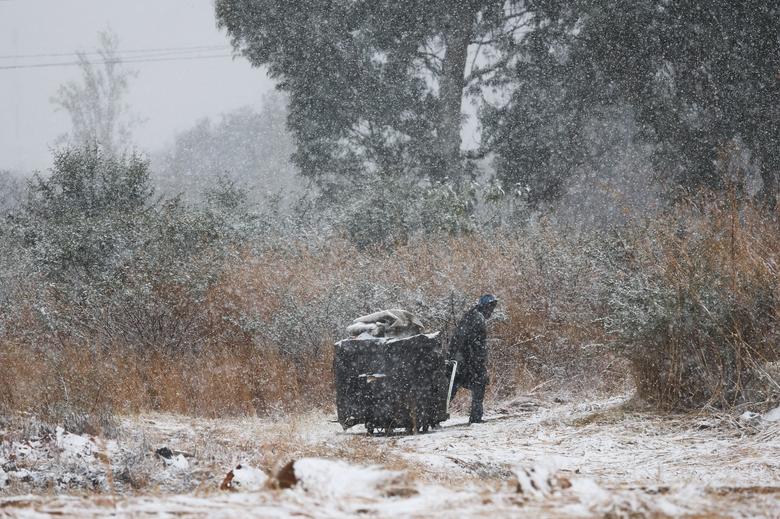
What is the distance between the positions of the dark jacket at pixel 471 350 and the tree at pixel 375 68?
14.3 meters

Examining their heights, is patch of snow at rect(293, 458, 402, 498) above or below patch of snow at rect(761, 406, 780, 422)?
above

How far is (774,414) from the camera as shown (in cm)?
673

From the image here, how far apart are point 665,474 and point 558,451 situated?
1.30 m

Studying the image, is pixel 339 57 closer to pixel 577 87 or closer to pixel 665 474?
pixel 577 87

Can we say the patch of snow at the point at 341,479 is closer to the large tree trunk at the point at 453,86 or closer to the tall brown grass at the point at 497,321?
the tall brown grass at the point at 497,321

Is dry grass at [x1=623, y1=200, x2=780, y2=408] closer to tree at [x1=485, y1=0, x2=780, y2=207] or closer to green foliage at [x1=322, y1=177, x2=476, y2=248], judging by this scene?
green foliage at [x1=322, y1=177, x2=476, y2=248]

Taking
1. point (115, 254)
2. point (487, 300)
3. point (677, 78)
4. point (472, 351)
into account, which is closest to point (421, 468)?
point (472, 351)

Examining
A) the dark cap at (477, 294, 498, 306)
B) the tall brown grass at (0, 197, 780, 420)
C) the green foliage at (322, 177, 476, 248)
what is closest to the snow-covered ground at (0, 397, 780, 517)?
the tall brown grass at (0, 197, 780, 420)

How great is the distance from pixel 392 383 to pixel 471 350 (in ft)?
3.82

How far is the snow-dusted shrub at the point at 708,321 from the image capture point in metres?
7.55

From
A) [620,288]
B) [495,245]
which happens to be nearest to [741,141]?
[495,245]

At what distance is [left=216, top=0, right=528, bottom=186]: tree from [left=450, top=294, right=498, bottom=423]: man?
46.7ft

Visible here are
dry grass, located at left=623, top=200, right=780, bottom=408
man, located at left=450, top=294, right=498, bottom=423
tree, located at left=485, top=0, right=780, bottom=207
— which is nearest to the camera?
dry grass, located at left=623, top=200, right=780, bottom=408

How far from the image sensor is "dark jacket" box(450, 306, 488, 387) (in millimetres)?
9281
